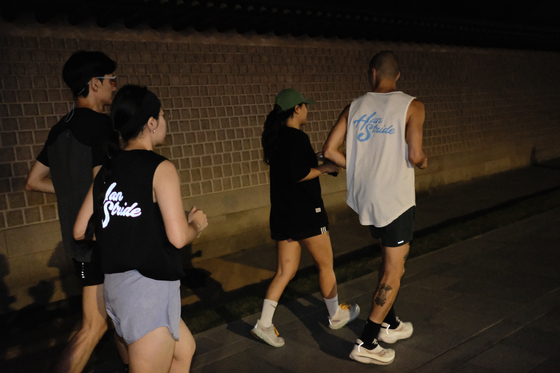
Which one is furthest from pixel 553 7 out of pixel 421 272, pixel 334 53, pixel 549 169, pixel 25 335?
pixel 25 335

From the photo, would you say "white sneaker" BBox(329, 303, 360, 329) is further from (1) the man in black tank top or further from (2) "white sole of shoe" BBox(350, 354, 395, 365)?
(1) the man in black tank top

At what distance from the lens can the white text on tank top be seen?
1.95 m

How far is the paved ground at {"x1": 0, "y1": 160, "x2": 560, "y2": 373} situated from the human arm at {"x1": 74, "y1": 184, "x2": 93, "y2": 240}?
160 cm

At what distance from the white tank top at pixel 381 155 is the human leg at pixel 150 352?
5.39 ft

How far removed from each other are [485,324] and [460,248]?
2416 millimetres

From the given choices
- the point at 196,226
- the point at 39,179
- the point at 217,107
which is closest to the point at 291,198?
the point at 196,226

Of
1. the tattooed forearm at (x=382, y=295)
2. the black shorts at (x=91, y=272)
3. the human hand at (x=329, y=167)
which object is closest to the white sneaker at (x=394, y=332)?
the tattooed forearm at (x=382, y=295)

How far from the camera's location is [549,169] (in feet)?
45.6

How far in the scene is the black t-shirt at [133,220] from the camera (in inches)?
76.8

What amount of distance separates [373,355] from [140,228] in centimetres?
189

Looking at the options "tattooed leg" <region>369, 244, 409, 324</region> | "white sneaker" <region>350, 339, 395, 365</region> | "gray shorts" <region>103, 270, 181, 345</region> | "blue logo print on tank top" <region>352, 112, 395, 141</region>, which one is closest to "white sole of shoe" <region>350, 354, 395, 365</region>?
"white sneaker" <region>350, 339, 395, 365</region>

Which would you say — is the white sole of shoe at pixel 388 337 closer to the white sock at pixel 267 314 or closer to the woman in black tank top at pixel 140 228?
the white sock at pixel 267 314

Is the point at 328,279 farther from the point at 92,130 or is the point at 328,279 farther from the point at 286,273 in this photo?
→ the point at 92,130

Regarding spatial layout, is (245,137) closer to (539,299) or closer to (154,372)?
(539,299)
